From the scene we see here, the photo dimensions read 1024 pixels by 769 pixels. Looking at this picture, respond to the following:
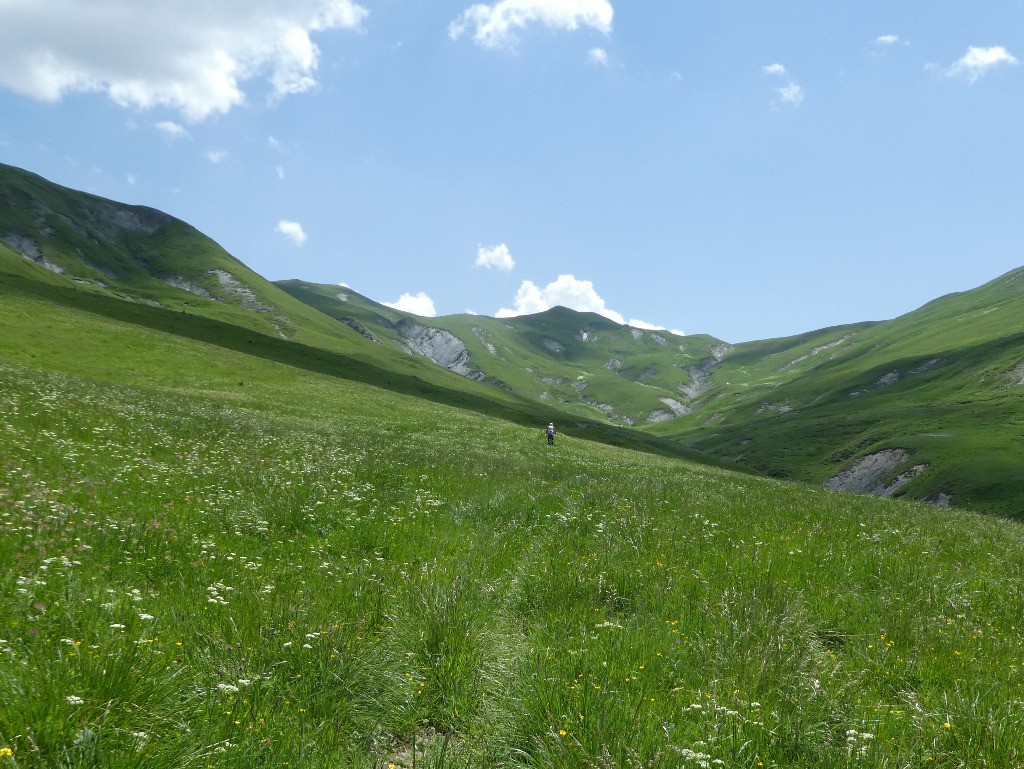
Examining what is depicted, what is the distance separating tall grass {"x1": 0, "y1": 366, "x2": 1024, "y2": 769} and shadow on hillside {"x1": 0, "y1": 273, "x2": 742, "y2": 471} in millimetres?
→ 66179

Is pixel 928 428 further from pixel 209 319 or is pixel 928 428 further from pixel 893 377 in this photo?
pixel 209 319

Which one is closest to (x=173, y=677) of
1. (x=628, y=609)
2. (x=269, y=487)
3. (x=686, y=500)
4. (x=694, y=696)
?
(x=694, y=696)

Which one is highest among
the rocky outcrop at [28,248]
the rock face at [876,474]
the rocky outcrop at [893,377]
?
the rocky outcrop at [893,377]

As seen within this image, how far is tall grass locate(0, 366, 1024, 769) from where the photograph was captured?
404cm

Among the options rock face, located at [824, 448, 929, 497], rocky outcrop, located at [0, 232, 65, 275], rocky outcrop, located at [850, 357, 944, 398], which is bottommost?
rock face, located at [824, 448, 929, 497]

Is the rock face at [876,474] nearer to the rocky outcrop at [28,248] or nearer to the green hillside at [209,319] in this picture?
the green hillside at [209,319]

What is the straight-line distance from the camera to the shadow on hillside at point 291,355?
262ft

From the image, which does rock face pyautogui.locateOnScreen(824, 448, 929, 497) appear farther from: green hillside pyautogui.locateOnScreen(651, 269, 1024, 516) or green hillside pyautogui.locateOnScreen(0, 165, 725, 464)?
green hillside pyautogui.locateOnScreen(0, 165, 725, 464)

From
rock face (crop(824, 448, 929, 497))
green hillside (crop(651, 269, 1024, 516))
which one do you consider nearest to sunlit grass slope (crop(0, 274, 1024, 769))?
green hillside (crop(651, 269, 1024, 516))

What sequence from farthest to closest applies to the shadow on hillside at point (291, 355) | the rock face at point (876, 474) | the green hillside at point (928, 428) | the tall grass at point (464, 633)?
the rock face at point (876, 474) → the shadow on hillside at point (291, 355) → the green hillside at point (928, 428) → the tall grass at point (464, 633)

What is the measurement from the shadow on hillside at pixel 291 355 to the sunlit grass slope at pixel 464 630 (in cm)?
6564

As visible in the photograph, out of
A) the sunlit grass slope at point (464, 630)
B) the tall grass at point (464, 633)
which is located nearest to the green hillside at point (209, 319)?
the sunlit grass slope at point (464, 630)

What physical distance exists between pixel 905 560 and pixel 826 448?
123358 mm

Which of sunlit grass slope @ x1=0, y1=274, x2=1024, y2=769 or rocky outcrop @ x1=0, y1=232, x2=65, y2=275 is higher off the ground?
rocky outcrop @ x1=0, y1=232, x2=65, y2=275
